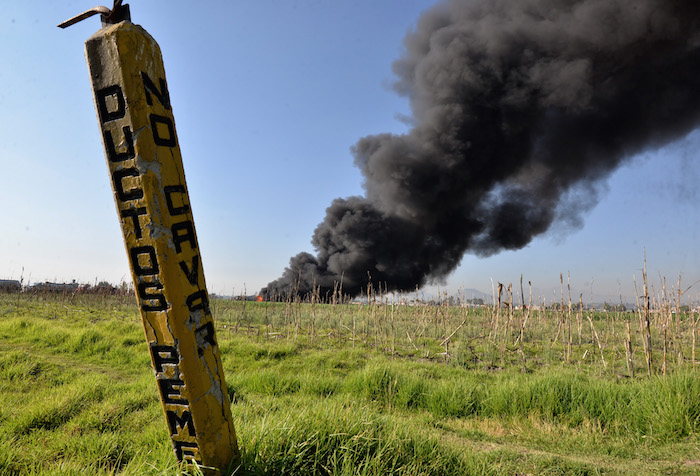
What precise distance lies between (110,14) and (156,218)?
102 centimetres

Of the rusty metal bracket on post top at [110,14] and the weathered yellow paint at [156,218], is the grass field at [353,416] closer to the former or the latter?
the weathered yellow paint at [156,218]

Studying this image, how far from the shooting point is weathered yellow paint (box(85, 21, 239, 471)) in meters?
1.85

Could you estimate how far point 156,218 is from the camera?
187cm

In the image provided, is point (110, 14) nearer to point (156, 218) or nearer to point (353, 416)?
point (156, 218)

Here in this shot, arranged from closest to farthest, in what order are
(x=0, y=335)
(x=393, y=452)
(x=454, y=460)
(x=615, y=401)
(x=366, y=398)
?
(x=393, y=452) < (x=454, y=460) < (x=615, y=401) < (x=366, y=398) < (x=0, y=335)

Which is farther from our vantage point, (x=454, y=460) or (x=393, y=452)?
(x=454, y=460)

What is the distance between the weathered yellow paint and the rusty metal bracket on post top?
0.10m

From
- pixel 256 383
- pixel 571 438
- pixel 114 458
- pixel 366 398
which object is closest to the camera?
pixel 114 458

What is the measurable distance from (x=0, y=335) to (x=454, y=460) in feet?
37.0

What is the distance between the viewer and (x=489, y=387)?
247 inches

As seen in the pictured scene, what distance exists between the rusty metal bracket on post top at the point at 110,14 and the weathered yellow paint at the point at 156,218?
0.32 ft

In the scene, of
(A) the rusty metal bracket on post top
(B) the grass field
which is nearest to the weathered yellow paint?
(A) the rusty metal bracket on post top

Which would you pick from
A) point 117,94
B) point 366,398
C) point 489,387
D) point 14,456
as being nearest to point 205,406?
point 117,94

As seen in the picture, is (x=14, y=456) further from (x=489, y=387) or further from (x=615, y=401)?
(x=615, y=401)
